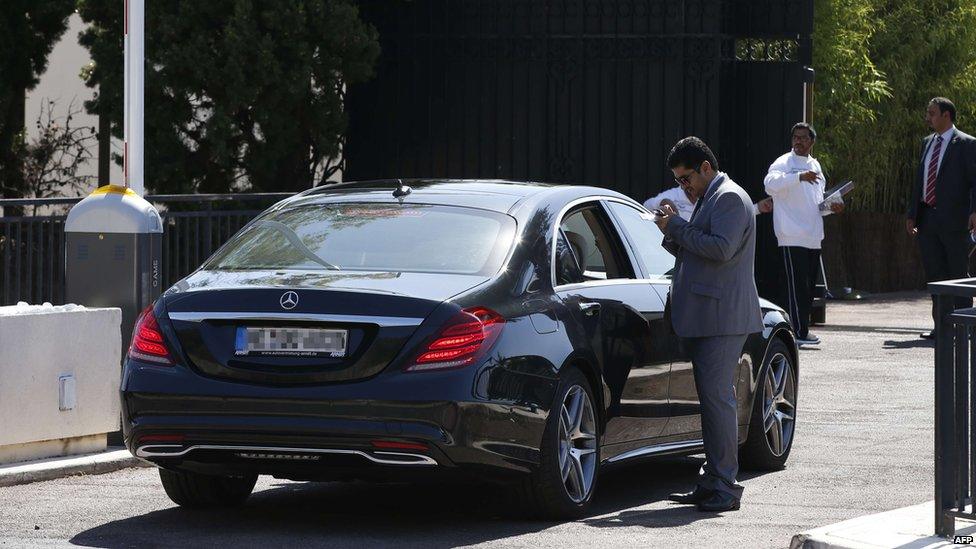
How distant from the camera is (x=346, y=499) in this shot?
29.6 feet

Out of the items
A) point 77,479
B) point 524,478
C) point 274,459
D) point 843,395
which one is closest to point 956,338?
point 524,478

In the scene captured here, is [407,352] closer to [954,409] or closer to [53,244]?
[954,409]

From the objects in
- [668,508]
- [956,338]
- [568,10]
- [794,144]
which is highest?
[568,10]

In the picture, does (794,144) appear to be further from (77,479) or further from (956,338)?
(956,338)

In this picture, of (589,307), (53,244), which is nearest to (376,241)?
(589,307)

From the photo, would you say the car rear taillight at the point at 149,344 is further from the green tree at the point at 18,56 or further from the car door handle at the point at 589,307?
the green tree at the point at 18,56

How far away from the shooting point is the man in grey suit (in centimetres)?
864

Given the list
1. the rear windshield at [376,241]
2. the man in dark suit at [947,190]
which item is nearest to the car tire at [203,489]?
the rear windshield at [376,241]

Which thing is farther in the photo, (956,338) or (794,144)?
(794,144)

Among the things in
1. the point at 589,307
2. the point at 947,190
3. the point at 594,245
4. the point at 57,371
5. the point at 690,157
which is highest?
the point at 947,190

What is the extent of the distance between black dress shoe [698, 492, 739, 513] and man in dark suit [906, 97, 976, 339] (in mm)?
8538

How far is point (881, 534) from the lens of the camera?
7125 mm

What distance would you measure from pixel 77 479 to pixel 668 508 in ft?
9.95

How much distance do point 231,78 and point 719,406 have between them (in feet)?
27.1
